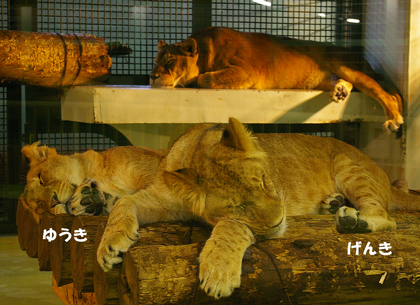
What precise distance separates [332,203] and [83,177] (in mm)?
1032

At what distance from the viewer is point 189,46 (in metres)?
1.70

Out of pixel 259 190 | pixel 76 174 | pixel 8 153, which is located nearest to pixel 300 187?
pixel 259 190

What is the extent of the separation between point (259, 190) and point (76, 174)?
0.83 metres

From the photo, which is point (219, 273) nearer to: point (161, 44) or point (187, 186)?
point (187, 186)

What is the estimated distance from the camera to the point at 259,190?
147cm

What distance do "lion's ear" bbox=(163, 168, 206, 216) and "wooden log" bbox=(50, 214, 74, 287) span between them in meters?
0.44

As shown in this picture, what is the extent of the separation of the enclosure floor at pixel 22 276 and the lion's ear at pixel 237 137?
0.98 meters

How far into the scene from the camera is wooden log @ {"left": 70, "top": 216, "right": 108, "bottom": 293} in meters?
1.48

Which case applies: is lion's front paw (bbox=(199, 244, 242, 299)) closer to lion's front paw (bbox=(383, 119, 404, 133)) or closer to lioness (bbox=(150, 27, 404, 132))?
lioness (bbox=(150, 27, 404, 132))

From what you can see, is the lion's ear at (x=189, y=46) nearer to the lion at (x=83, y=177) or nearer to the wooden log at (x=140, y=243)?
the lion at (x=83, y=177)

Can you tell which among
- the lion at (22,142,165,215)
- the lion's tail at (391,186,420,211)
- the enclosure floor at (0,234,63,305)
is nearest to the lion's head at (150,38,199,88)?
the lion at (22,142,165,215)

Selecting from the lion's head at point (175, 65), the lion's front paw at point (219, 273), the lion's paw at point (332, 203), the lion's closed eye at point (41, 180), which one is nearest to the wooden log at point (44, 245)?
the lion's closed eye at point (41, 180)

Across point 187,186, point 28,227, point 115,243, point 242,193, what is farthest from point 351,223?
point 28,227

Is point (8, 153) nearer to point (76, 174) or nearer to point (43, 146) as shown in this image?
point (43, 146)
